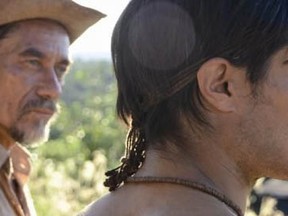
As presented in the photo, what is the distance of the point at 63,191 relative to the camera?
6938 millimetres

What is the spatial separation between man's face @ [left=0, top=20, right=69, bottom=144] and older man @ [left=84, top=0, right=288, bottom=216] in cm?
182

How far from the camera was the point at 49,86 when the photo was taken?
3.60m

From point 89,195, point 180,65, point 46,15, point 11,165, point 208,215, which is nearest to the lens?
point 208,215

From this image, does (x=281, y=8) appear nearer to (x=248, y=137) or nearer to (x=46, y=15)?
Result: (x=248, y=137)

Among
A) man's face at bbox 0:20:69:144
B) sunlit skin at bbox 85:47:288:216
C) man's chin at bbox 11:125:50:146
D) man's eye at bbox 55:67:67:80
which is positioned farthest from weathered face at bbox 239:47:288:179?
man's eye at bbox 55:67:67:80

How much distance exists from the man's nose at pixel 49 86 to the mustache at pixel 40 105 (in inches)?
0.7

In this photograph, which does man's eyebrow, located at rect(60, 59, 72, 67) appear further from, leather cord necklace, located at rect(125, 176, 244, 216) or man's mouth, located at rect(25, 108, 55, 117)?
leather cord necklace, located at rect(125, 176, 244, 216)

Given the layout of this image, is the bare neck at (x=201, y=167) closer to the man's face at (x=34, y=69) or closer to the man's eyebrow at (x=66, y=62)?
the man's face at (x=34, y=69)

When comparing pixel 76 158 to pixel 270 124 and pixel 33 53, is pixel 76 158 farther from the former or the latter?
pixel 270 124

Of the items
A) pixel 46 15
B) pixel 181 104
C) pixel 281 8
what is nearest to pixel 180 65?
pixel 181 104

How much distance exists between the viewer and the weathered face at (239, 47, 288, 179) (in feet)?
5.59

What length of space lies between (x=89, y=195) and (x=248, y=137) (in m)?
4.59

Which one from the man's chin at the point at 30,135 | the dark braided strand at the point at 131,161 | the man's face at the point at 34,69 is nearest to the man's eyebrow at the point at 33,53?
the man's face at the point at 34,69

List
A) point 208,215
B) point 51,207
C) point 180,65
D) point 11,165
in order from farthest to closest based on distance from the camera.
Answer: point 51,207 < point 11,165 < point 180,65 < point 208,215
